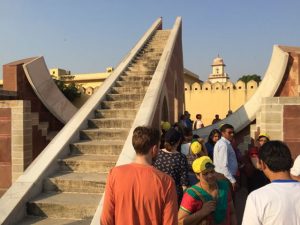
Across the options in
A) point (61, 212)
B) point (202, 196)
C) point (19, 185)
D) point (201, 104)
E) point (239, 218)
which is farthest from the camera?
point (201, 104)

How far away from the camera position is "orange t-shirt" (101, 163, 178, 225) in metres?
1.96

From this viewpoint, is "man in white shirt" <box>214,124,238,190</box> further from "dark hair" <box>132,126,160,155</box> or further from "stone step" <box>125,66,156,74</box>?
"stone step" <box>125,66,156,74</box>

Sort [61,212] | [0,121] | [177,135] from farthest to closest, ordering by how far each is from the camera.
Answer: [0,121]
[61,212]
[177,135]

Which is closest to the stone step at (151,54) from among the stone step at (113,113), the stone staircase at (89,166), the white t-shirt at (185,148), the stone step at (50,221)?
the stone staircase at (89,166)

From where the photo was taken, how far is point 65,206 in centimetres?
386

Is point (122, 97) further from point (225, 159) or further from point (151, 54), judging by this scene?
point (151, 54)

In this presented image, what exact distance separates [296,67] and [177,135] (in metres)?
5.72

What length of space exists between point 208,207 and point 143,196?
0.71m

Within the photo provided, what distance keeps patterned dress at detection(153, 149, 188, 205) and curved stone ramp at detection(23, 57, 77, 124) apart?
5.34 metres

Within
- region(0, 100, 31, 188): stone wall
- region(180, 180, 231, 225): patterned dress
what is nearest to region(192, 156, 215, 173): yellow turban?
region(180, 180, 231, 225): patterned dress

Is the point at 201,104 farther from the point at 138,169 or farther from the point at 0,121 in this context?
the point at 138,169

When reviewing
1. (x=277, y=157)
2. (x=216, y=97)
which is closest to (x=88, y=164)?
(x=277, y=157)

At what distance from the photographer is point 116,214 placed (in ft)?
6.72

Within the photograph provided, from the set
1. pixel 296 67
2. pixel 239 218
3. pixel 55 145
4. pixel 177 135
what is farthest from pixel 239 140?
pixel 177 135
